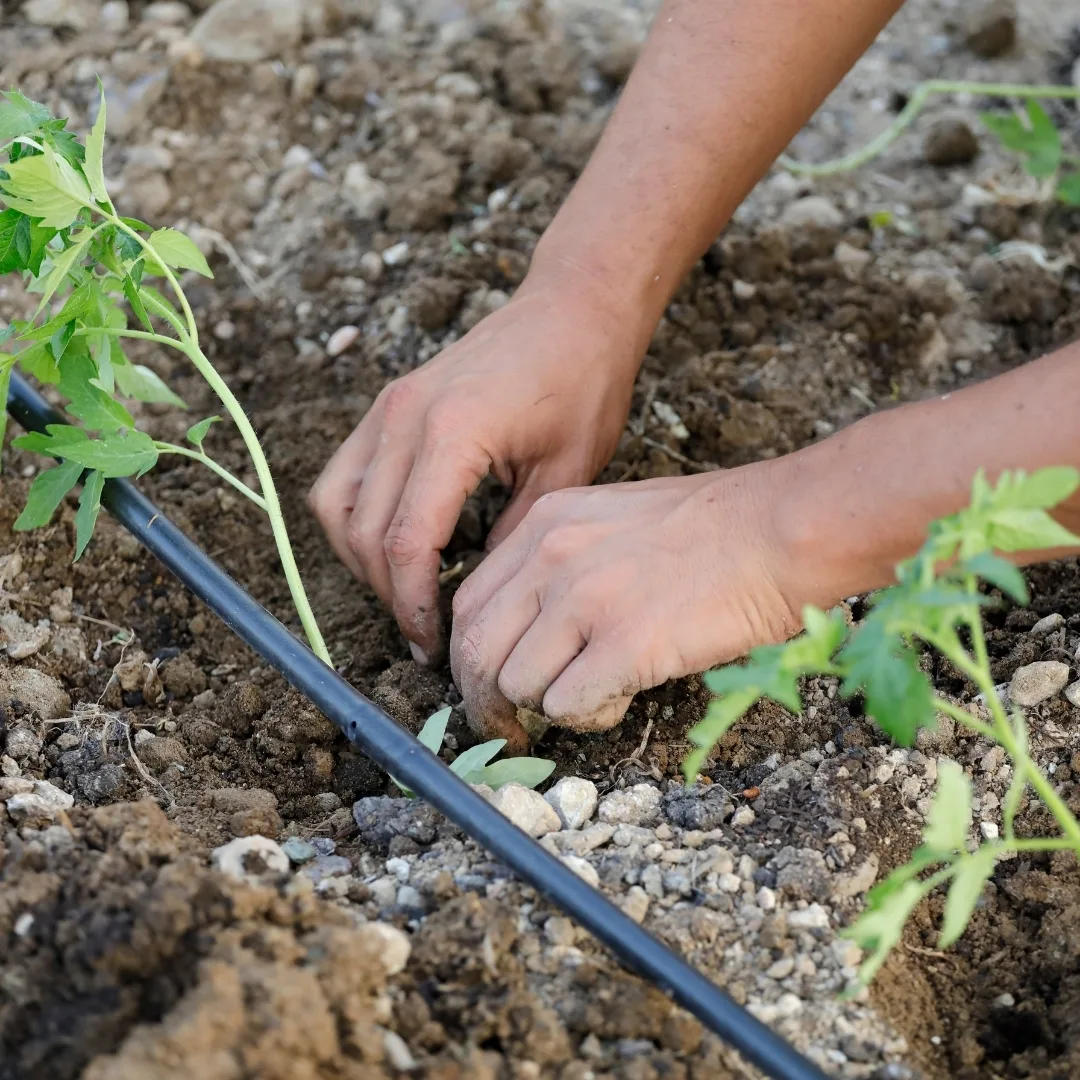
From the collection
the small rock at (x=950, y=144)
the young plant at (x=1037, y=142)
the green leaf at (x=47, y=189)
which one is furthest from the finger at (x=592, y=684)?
the small rock at (x=950, y=144)

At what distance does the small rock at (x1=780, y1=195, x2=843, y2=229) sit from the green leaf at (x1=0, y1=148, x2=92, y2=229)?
158 centimetres

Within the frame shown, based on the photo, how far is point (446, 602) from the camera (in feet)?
6.57

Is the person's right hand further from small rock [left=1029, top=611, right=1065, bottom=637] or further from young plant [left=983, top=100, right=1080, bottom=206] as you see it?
young plant [left=983, top=100, right=1080, bottom=206]

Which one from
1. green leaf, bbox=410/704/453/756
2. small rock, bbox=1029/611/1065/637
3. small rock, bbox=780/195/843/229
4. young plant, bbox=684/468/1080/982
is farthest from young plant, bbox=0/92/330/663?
small rock, bbox=780/195/843/229

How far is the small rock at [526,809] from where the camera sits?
1536 mm

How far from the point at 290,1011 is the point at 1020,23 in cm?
308

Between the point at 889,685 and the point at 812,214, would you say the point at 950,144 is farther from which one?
the point at 889,685

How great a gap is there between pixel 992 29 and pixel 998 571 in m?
2.50

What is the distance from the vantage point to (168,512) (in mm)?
2209

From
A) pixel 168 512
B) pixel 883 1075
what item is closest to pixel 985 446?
pixel 883 1075

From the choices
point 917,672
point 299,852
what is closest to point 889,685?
point 917,672

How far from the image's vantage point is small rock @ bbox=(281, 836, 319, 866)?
1499 millimetres

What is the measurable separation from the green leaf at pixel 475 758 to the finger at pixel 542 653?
0.08m

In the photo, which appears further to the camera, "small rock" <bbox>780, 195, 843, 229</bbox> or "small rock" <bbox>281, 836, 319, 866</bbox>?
"small rock" <bbox>780, 195, 843, 229</bbox>
